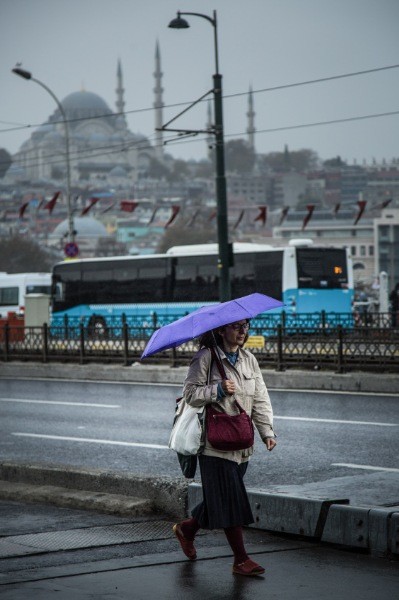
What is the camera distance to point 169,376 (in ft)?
72.8

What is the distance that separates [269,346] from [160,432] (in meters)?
8.45

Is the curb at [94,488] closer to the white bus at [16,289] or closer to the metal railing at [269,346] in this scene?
the metal railing at [269,346]

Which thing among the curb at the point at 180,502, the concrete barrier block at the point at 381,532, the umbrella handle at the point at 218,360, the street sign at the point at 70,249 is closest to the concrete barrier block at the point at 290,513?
the curb at the point at 180,502

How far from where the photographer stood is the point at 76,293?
42.4 metres

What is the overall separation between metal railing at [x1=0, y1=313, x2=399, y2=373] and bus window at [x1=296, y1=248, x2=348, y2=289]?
24.6ft

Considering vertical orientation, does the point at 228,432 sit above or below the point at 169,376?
above

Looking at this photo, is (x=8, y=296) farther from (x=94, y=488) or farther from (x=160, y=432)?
(x=94, y=488)

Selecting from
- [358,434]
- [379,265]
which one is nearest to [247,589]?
[358,434]

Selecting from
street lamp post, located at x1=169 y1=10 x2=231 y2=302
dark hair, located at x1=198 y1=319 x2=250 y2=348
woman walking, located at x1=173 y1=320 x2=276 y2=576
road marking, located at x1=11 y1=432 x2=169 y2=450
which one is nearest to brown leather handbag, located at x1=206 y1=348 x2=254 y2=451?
woman walking, located at x1=173 y1=320 x2=276 y2=576

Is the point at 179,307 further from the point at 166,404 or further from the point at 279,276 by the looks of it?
the point at 166,404

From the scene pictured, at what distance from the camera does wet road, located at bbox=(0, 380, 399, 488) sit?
10.9m

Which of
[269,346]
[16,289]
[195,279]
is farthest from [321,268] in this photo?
[16,289]

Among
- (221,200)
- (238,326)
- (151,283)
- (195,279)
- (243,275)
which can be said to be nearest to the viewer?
(238,326)

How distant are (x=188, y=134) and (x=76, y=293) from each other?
57.3 feet
